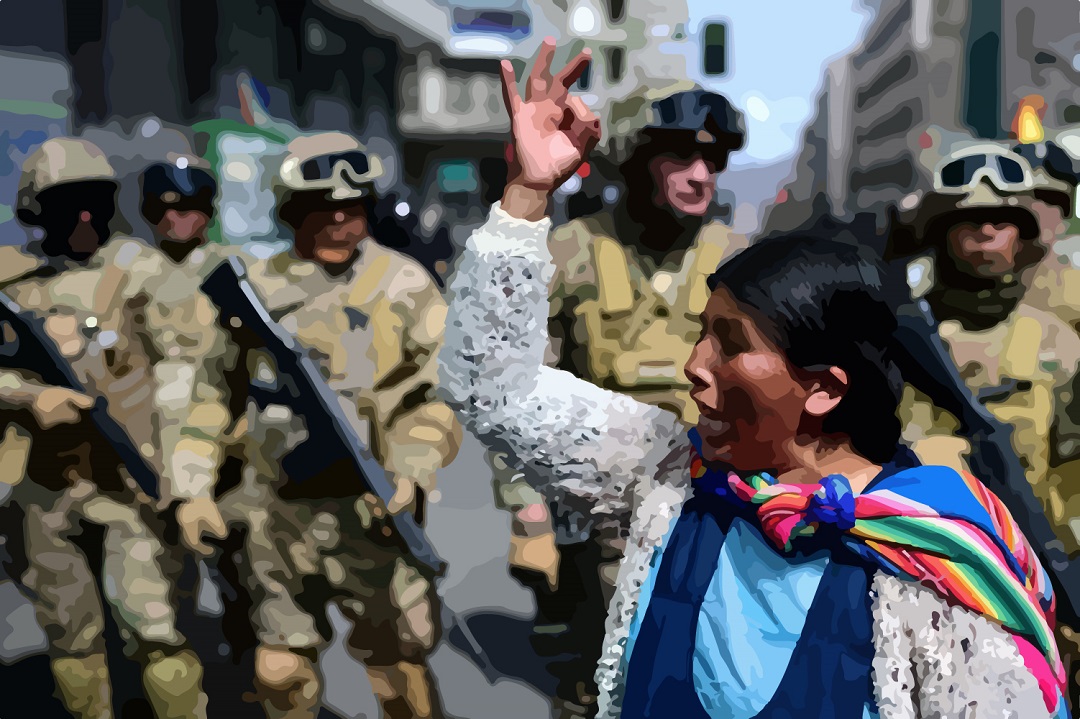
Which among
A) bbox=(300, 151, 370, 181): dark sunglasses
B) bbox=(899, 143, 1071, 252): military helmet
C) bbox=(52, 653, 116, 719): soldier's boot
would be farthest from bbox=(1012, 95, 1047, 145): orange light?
bbox=(52, 653, 116, 719): soldier's boot

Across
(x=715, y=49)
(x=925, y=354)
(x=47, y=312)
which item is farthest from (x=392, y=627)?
(x=715, y=49)

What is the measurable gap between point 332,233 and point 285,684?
84cm

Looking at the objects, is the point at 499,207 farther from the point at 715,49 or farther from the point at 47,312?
the point at 47,312

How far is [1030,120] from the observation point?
1.41 metres

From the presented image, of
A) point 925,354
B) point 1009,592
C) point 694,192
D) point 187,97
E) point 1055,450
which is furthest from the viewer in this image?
point 187,97

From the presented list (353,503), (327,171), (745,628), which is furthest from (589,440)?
(327,171)

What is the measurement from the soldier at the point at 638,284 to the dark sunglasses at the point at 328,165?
42cm

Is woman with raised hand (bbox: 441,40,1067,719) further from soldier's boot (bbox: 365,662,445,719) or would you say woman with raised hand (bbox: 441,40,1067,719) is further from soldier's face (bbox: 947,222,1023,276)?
soldier's face (bbox: 947,222,1023,276)

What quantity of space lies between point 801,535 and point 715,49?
983mm

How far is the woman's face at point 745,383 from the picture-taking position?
580 mm

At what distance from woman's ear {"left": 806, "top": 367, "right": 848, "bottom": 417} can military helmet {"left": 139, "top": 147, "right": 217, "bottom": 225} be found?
1.36m

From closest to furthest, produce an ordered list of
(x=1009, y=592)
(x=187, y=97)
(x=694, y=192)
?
(x=1009, y=592) → (x=694, y=192) → (x=187, y=97)

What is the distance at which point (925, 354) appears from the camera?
1.02 metres

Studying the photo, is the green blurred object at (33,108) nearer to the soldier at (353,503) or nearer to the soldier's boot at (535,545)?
the soldier at (353,503)
